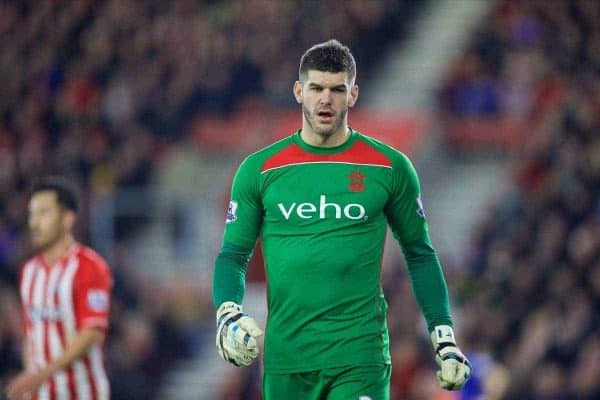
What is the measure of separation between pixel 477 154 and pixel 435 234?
2176 mm

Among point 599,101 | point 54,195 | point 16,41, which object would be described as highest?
point 16,41

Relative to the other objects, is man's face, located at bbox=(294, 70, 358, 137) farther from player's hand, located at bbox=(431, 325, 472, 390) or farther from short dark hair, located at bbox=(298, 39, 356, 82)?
player's hand, located at bbox=(431, 325, 472, 390)

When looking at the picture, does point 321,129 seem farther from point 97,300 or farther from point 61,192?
point 61,192

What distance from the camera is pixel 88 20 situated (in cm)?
1883

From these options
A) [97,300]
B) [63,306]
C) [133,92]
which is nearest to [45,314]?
[63,306]

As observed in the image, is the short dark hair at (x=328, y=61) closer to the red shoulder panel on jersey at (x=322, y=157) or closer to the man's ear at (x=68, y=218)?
the red shoulder panel on jersey at (x=322, y=157)

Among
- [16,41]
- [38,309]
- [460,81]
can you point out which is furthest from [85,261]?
[16,41]

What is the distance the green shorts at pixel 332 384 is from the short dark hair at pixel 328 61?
1.17m

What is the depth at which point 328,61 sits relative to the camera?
206 inches

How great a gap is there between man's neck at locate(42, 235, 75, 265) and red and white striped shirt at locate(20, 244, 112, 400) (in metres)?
0.07

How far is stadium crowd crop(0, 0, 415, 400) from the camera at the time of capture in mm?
14312

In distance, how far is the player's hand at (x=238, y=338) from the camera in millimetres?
4887

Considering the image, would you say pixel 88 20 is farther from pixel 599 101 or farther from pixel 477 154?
pixel 599 101

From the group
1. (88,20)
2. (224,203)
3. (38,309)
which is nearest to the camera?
(38,309)
